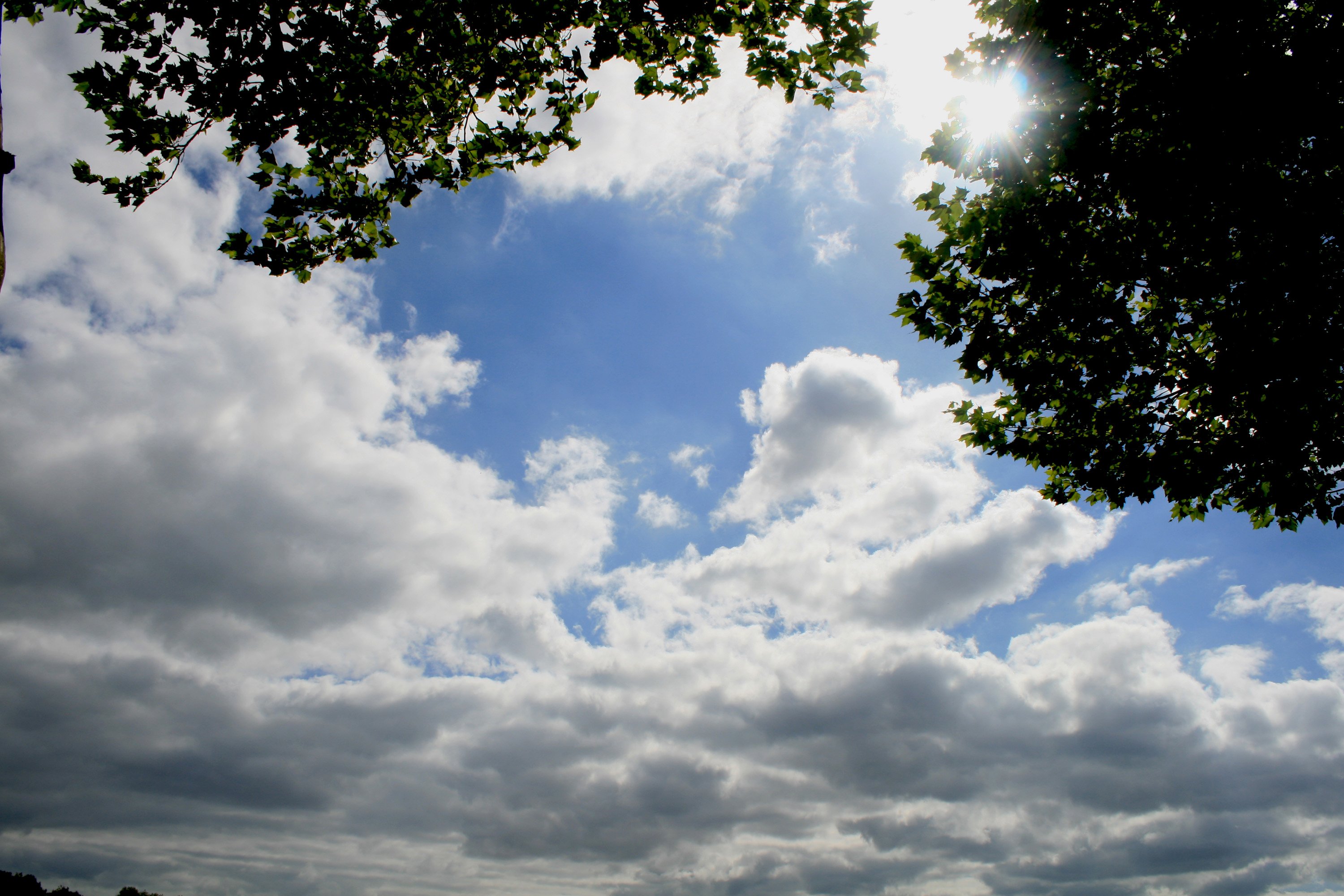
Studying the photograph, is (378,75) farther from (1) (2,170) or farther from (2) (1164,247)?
(2) (1164,247)

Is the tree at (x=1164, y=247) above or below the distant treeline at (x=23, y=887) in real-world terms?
above

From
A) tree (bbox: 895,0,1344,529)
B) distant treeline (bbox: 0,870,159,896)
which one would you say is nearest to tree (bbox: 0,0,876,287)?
tree (bbox: 895,0,1344,529)

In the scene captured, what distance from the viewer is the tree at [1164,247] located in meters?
11.2

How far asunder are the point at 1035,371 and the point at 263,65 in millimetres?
15034

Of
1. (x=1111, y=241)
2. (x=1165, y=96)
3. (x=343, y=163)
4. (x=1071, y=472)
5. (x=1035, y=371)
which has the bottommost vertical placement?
(x=1071, y=472)

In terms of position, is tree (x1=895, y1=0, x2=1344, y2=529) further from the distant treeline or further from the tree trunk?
the distant treeline

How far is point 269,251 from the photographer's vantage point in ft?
39.5

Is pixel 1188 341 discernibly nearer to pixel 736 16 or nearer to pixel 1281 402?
pixel 1281 402

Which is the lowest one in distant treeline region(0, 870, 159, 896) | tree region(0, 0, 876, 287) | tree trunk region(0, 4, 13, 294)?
distant treeline region(0, 870, 159, 896)

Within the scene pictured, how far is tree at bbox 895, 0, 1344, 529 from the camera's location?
36.7 ft

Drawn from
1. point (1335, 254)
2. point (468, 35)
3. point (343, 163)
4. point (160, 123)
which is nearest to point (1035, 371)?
point (1335, 254)

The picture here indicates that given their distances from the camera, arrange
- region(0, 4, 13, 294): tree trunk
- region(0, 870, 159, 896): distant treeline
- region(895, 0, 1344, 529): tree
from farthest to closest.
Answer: region(0, 870, 159, 896): distant treeline
region(895, 0, 1344, 529): tree
region(0, 4, 13, 294): tree trunk

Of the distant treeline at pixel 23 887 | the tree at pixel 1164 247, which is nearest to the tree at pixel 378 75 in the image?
the tree at pixel 1164 247

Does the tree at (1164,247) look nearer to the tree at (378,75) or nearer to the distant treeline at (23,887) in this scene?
the tree at (378,75)
